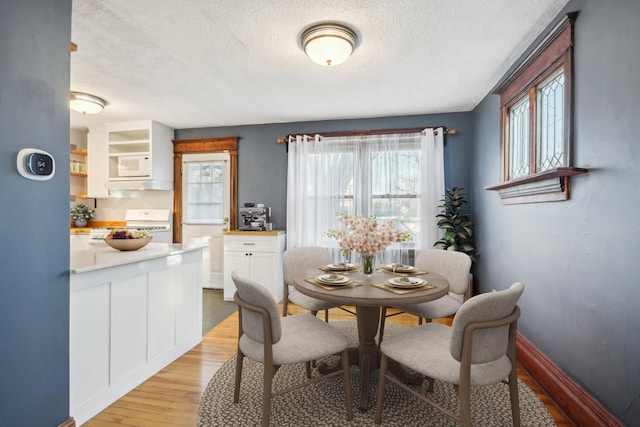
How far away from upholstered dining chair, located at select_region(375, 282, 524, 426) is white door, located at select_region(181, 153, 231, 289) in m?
3.65

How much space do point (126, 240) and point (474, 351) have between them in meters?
2.38

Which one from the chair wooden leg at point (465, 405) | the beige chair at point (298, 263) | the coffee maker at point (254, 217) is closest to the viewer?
the chair wooden leg at point (465, 405)

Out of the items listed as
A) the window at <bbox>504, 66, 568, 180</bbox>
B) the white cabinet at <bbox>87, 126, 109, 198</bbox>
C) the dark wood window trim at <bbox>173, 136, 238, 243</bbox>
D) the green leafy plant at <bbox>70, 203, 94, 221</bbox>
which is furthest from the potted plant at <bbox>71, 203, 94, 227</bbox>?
the window at <bbox>504, 66, 568, 180</bbox>

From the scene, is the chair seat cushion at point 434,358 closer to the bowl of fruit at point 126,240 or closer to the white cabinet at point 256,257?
the bowl of fruit at point 126,240

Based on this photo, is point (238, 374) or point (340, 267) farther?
point (340, 267)

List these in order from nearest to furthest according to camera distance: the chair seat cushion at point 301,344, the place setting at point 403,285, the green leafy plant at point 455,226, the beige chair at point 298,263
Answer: the chair seat cushion at point 301,344, the place setting at point 403,285, the beige chair at point 298,263, the green leafy plant at point 455,226

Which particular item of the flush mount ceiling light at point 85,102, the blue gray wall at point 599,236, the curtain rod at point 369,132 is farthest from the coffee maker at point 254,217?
the blue gray wall at point 599,236

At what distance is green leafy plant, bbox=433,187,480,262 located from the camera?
142 inches

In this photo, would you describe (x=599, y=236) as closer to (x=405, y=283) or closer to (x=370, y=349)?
(x=405, y=283)

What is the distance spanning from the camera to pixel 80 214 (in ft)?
15.9

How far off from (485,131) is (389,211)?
143 centimetres

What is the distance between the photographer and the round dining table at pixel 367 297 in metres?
1.74

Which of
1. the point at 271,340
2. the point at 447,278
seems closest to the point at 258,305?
the point at 271,340

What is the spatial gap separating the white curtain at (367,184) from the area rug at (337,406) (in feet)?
6.97
